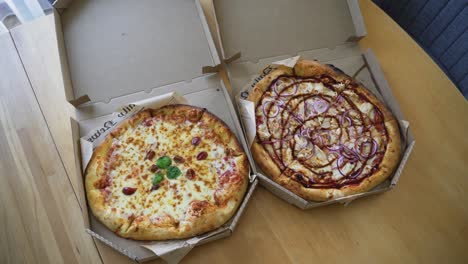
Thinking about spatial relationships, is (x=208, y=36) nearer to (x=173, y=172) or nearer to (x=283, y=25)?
(x=283, y=25)

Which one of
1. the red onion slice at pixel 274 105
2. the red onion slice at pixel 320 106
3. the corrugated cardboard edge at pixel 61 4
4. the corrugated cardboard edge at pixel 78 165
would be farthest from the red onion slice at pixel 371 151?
the corrugated cardboard edge at pixel 61 4

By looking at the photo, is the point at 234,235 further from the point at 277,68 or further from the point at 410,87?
the point at 410,87

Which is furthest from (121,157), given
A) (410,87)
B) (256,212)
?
(410,87)

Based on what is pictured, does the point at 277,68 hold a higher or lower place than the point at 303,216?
higher

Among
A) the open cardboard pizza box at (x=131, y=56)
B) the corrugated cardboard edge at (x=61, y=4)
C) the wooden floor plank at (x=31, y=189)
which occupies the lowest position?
the wooden floor plank at (x=31, y=189)

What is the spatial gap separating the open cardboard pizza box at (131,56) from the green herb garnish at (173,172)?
11.1 inches

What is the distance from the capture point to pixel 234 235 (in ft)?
4.09

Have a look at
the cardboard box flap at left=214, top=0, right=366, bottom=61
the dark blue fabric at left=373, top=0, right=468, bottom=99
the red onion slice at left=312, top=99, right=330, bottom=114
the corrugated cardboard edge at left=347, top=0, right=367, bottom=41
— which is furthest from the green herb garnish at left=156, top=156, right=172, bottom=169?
the dark blue fabric at left=373, top=0, right=468, bottom=99

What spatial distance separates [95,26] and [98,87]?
0.32 m

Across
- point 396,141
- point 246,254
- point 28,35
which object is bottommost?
point 246,254

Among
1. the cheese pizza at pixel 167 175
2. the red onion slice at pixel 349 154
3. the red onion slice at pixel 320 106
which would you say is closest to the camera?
the cheese pizza at pixel 167 175

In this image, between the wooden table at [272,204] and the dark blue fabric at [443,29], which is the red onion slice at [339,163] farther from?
the dark blue fabric at [443,29]

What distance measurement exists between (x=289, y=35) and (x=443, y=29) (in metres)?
0.74

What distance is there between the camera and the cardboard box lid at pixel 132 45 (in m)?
1.53
